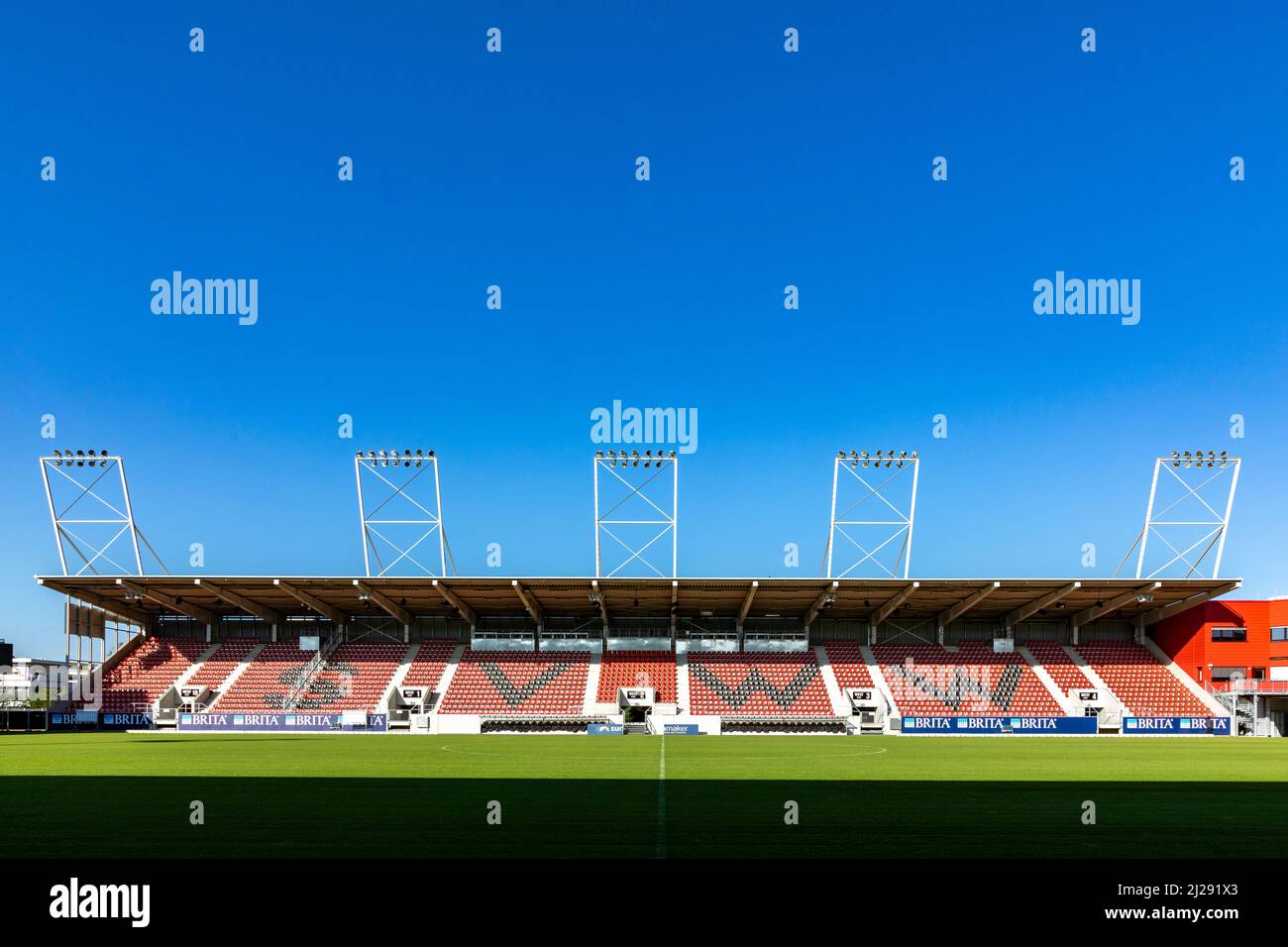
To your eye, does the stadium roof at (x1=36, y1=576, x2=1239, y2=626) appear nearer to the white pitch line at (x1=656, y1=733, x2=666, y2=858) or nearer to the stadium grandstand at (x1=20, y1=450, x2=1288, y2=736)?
the stadium grandstand at (x1=20, y1=450, x2=1288, y2=736)

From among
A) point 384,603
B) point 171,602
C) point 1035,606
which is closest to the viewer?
point 1035,606

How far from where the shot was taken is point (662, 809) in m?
16.4

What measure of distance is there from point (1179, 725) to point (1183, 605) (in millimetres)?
10435

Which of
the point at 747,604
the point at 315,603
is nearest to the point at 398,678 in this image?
the point at 315,603

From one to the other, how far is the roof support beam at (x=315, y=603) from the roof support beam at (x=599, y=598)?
1827 cm

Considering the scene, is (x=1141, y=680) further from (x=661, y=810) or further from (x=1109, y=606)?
(x=661, y=810)

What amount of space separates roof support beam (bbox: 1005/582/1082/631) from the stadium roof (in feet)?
0.32

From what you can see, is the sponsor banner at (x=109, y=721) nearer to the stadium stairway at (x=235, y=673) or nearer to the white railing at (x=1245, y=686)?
the stadium stairway at (x=235, y=673)

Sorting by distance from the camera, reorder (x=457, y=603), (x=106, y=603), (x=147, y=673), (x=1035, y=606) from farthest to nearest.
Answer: (x=106, y=603), (x=147, y=673), (x=457, y=603), (x=1035, y=606)

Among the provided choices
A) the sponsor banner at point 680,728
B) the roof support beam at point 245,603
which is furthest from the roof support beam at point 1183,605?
the roof support beam at point 245,603
